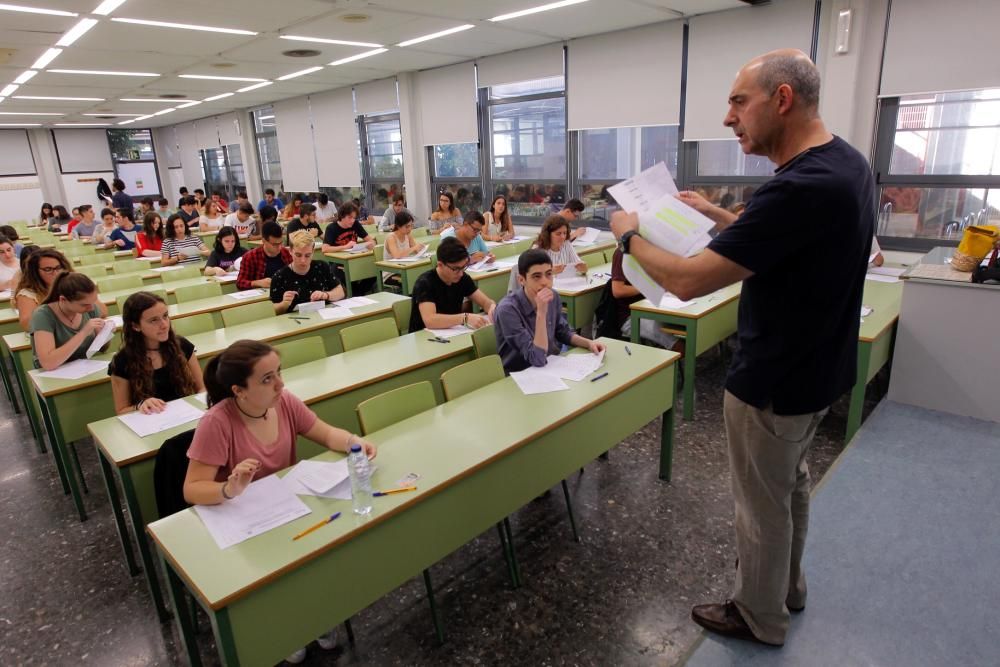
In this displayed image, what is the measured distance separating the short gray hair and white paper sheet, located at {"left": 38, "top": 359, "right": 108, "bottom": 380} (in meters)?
3.30

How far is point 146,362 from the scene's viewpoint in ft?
8.79

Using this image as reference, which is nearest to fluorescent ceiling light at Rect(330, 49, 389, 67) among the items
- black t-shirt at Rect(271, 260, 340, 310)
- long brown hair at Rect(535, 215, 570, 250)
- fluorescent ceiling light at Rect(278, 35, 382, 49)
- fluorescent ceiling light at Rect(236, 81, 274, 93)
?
fluorescent ceiling light at Rect(278, 35, 382, 49)

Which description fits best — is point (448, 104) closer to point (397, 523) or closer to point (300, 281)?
point (300, 281)

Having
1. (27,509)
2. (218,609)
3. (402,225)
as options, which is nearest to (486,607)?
(218,609)

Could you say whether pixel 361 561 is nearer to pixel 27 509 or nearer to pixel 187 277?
pixel 27 509

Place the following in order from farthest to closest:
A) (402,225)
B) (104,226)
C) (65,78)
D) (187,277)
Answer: (104,226), (65,78), (402,225), (187,277)

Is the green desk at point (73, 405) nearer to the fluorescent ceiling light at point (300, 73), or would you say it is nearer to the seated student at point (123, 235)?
the seated student at point (123, 235)

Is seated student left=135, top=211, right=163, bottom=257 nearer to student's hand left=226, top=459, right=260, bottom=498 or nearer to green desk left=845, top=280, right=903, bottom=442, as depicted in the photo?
student's hand left=226, top=459, right=260, bottom=498

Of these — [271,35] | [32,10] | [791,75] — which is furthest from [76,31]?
[791,75]

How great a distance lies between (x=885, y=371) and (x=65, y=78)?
32.3 ft

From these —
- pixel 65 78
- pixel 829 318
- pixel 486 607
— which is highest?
pixel 65 78

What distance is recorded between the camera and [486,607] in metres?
2.34

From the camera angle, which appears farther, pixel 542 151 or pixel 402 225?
pixel 542 151

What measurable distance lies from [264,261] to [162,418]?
285cm
